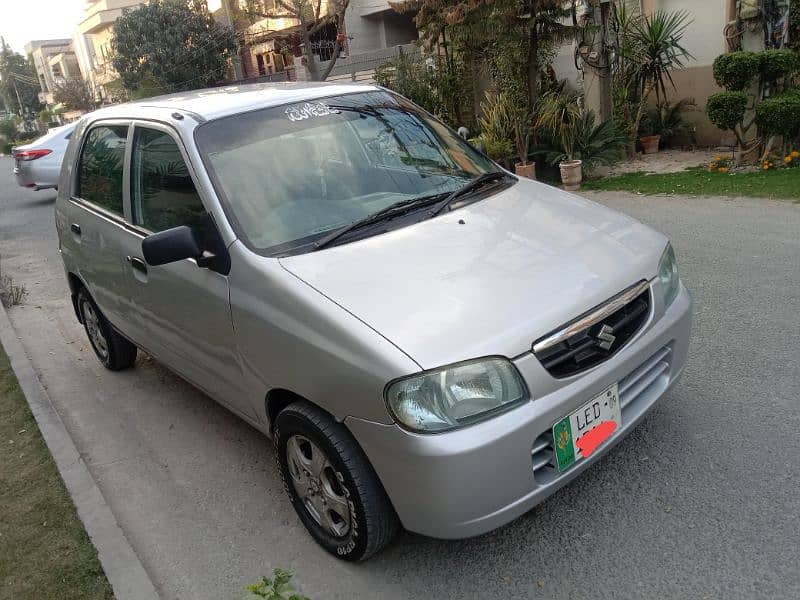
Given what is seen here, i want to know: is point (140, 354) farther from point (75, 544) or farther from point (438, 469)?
point (438, 469)

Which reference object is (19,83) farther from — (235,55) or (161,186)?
(161,186)

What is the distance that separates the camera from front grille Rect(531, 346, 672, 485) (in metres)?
2.54

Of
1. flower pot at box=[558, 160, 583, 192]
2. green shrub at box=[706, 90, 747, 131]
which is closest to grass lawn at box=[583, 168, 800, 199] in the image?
flower pot at box=[558, 160, 583, 192]

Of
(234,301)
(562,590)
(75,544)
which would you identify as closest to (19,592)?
(75,544)

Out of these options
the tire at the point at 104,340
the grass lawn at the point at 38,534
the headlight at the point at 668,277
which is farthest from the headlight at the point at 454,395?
the tire at the point at 104,340

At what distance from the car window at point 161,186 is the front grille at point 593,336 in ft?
5.61

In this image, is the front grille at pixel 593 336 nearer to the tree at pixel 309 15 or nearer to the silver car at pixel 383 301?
the silver car at pixel 383 301

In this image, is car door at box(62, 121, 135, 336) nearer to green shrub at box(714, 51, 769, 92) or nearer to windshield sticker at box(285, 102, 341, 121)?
windshield sticker at box(285, 102, 341, 121)

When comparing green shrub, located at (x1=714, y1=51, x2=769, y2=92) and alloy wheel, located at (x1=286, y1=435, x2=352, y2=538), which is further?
green shrub, located at (x1=714, y1=51, x2=769, y2=92)

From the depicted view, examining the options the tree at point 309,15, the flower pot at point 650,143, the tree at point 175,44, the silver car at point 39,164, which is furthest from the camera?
the tree at point 175,44

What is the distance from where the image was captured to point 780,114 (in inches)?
326

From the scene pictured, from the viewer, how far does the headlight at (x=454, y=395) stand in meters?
2.41

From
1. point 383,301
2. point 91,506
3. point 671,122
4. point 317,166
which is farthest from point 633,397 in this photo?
point 671,122

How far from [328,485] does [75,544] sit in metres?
1.35
